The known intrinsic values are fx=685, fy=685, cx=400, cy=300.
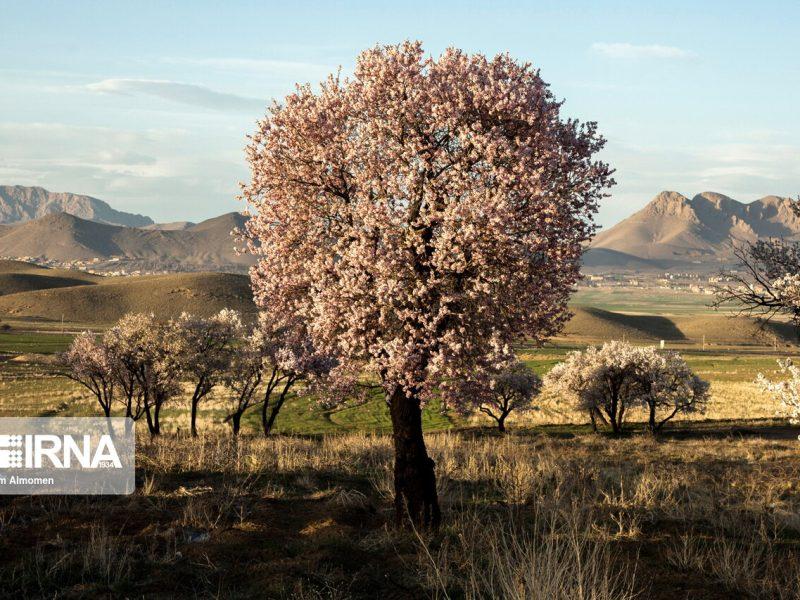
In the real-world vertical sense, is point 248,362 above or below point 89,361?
below

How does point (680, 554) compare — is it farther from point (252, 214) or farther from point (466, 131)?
point (252, 214)

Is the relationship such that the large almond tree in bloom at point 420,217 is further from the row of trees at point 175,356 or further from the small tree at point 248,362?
the small tree at point 248,362

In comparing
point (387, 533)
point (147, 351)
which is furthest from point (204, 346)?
point (387, 533)

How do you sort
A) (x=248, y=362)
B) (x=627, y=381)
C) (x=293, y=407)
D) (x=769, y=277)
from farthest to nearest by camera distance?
(x=293, y=407)
(x=627, y=381)
(x=248, y=362)
(x=769, y=277)

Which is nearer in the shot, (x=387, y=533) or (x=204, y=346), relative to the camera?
(x=387, y=533)

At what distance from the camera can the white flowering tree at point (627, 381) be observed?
57344mm

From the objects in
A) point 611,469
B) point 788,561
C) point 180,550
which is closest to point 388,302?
point 180,550

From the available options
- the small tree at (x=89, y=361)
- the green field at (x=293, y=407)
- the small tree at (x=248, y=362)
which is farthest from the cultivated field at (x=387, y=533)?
the green field at (x=293, y=407)

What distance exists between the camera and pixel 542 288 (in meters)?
14.4

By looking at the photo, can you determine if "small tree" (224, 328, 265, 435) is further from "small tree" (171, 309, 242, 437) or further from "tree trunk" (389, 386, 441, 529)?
"tree trunk" (389, 386, 441, 529)

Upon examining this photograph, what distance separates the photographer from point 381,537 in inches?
542

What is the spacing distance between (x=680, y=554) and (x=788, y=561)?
6.82ft

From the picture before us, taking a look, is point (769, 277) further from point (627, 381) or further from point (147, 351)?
point (627, 381)

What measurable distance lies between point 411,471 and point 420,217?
5.75 m
